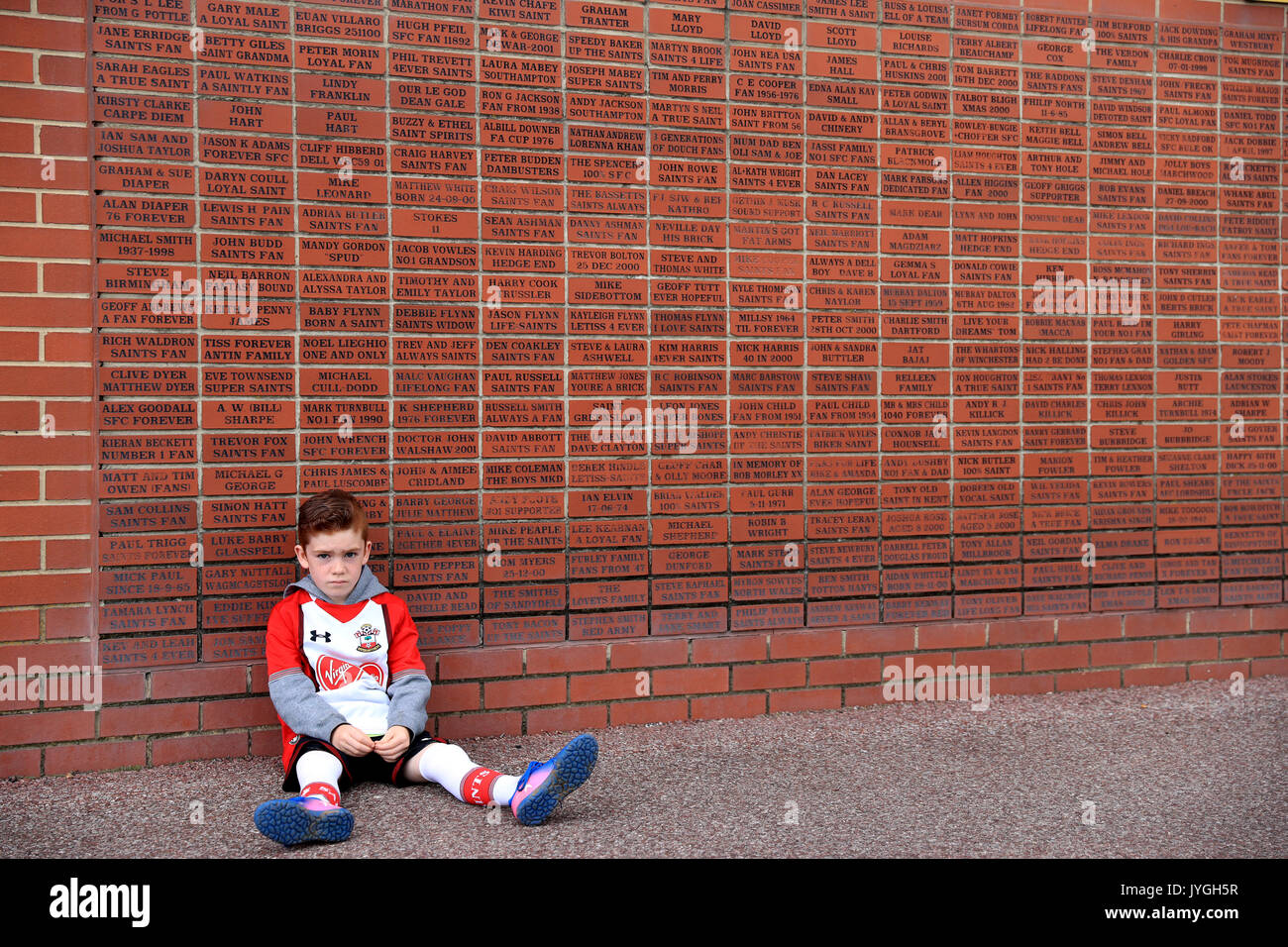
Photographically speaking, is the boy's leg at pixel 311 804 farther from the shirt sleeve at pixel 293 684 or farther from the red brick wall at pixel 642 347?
the red brick wall at pixel 642 347

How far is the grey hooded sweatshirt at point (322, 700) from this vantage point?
3.21 meters

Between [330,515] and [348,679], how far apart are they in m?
0.57

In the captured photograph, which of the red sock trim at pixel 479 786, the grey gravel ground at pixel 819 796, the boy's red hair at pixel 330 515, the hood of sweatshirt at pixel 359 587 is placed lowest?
the grey gravel ground at pixel 819 796

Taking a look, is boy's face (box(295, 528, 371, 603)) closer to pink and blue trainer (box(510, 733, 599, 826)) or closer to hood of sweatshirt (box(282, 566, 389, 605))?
hood of sweatshirt (box(282, 566, 389, 605))

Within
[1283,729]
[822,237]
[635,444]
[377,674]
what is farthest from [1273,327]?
[377,674]

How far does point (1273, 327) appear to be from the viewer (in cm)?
462

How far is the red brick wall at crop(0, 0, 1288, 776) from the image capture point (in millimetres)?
3447

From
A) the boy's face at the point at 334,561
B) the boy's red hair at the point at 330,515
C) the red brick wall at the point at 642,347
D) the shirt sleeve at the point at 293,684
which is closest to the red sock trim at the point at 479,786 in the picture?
the shirt sleeve at the point at 293,684

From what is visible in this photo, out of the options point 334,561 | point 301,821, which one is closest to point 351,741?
point 301,821

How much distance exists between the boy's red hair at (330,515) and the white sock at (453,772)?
776 mm

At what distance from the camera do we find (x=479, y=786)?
Result: 3094mm

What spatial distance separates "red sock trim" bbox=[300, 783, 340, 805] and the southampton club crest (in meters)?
0.51

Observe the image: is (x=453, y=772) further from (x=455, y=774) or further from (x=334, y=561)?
(x=334, y=561)

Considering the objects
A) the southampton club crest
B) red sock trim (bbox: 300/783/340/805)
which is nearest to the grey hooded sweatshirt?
the southampton club crest
